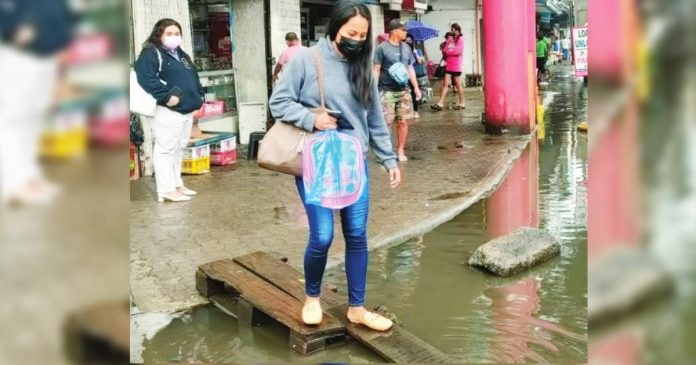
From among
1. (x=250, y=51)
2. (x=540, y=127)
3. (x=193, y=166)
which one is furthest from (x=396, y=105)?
(x=540, y=127)

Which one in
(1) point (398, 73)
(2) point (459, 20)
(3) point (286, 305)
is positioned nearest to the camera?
(3) point (286, 305)

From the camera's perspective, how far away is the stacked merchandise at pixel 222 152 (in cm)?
918

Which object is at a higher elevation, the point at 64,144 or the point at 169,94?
the point at 169,94

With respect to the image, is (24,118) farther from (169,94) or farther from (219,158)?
(219,158)

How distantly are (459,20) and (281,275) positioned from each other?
826 inches

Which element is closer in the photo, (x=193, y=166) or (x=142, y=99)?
(x=142, y=99)

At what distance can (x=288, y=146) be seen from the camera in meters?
3.71

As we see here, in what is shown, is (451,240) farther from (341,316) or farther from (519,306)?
(341,316)

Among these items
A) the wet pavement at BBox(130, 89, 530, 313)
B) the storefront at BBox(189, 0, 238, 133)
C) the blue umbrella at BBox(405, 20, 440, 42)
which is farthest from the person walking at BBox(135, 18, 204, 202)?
the blue umbrella at BBox(405, 20, 440, 42)

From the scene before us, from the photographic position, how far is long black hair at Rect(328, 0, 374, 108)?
144 inches

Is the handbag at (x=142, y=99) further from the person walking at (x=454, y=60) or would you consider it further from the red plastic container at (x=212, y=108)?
the person walking at (x=454, y=60)

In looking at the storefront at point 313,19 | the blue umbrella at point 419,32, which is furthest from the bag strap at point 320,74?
the blue umbrella at point 419,32

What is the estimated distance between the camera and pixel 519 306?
14.7ft

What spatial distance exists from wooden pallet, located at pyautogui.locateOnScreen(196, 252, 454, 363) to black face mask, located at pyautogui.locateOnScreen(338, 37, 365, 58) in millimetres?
1406
